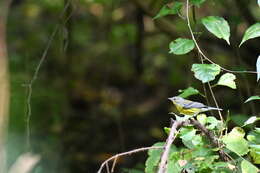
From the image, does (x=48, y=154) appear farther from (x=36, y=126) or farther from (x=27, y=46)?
(x=27, y=46)

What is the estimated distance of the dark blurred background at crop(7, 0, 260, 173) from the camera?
3.90 meters

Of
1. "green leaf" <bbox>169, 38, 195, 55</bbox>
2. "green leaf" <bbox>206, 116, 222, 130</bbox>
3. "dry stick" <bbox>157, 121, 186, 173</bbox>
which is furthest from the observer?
"green leaf" <bbox>169, 38, 195, 55</bbox>

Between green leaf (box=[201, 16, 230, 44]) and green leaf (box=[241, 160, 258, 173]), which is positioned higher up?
green leaf (box=[201, 16, 230, 44])

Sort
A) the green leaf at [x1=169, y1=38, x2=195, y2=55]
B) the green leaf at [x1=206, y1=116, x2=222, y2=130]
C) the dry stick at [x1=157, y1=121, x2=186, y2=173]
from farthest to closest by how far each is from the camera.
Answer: the green leaf at [x1=169, y1=38, x2=195, y2=55], the green leaf at [x1=206, y1=116, x2=222, y2=130], the dry stick at [x1=157, y1=121, x2=186, y2=173]

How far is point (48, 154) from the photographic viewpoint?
4309 mm

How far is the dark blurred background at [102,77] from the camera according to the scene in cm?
390

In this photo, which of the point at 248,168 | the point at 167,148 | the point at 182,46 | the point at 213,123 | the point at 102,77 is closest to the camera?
the point at 167,148

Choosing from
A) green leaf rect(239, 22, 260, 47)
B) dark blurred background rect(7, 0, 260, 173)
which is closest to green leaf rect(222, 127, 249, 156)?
green leaf rect(239, 22, 260, 47)

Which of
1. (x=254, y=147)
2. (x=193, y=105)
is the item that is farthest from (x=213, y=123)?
(x=193, y=105)

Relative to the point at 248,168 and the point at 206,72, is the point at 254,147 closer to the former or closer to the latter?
the point at 248,168

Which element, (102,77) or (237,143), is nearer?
(237,143)

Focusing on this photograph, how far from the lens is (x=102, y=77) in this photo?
21.4 feet

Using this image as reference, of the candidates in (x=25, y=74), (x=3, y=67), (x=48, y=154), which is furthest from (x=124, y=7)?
(x=3, y=67)

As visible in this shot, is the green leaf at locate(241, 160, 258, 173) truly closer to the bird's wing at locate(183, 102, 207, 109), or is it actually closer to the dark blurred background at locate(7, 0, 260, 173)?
the bird's wing at locate(183, 102, 207, 109)
